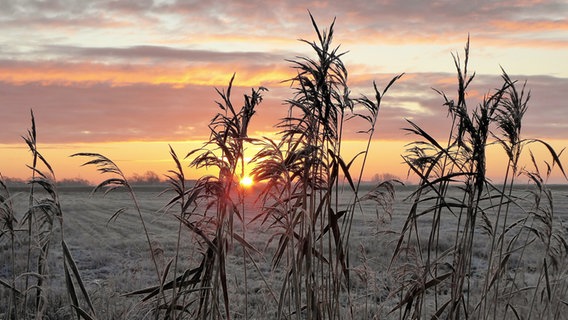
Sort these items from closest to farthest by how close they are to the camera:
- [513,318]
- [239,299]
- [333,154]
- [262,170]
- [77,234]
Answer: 1. [262,170]
2. [333,154]
3. [513,318]
4. [239,299]
5. [77,234]

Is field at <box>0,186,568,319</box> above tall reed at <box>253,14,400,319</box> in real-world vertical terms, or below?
below

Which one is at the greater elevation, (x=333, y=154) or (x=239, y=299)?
(x=333, y=154)

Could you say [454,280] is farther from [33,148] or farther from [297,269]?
[33,148]

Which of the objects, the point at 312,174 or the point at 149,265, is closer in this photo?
the point at 312,174

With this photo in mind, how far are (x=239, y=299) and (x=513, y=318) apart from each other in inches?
173

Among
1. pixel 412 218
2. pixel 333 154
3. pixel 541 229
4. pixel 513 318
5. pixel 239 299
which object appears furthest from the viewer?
pixel 239 299

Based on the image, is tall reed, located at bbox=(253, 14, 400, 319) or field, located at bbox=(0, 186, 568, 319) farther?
field, located at bbox=(0, 186, 568, 319)

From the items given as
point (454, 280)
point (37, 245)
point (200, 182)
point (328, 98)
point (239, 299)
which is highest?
point (328, 98)

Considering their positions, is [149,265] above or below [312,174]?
below

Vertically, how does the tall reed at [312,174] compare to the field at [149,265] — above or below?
above

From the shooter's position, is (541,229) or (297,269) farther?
(541,229)

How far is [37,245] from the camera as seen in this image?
11.9 feet

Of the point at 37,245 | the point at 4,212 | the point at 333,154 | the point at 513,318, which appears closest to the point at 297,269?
the point at 333,154

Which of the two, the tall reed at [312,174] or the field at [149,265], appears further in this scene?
the field at [149,265]
